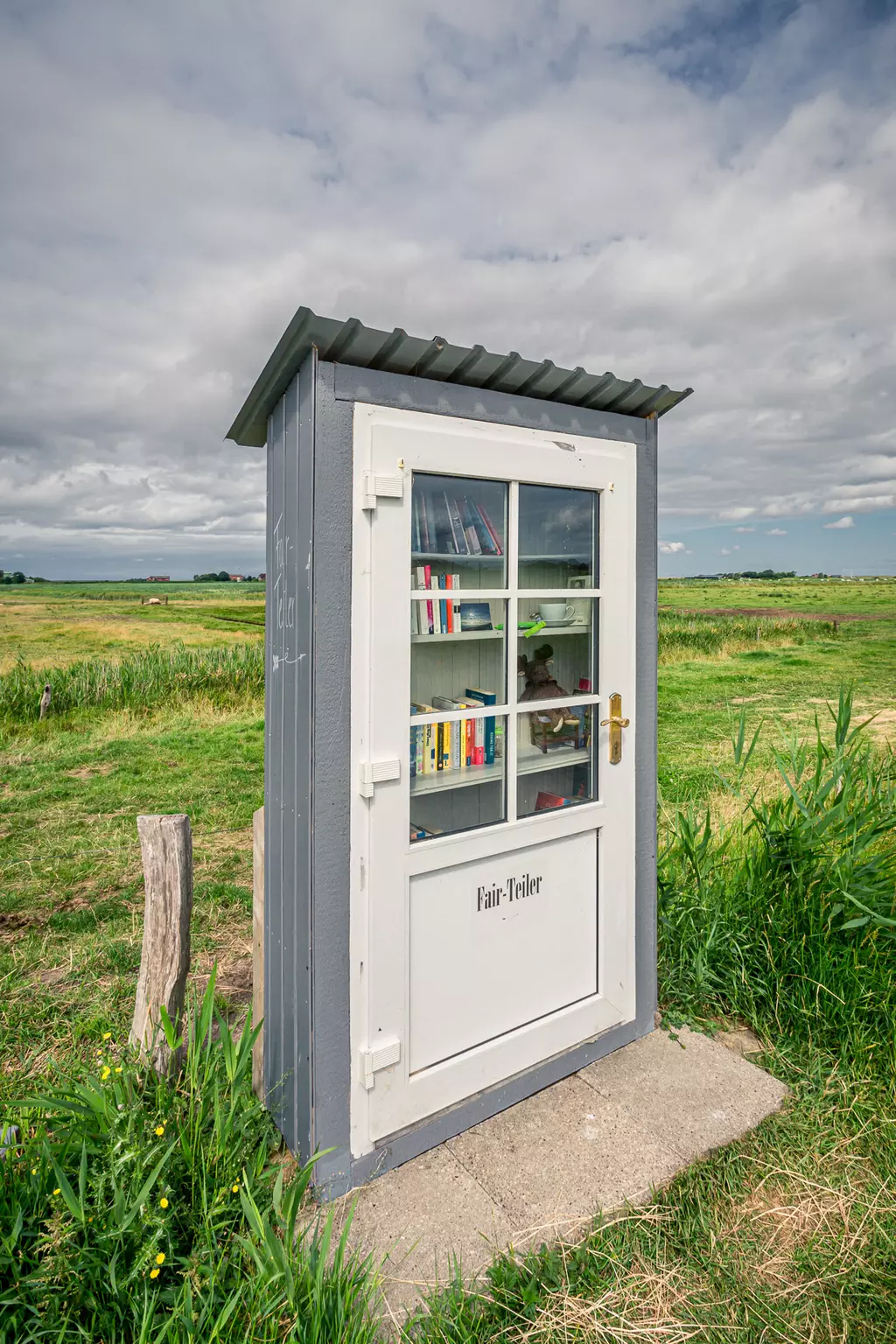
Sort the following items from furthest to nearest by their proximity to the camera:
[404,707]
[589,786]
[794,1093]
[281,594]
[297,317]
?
[589,786] → [794,1093] → [281,594] → [404,707] → [297,317]

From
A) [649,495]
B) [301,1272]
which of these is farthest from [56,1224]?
[649,495]

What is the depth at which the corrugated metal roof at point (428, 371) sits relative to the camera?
1.82 m

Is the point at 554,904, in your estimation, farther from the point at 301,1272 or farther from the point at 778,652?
the point at 778,652

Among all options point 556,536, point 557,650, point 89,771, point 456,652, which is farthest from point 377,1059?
point 89,771

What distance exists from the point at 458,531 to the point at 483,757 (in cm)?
71

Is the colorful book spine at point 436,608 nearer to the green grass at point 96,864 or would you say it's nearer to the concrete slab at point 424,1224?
the concrete slab at point 424,1224

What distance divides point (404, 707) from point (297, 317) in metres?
1.02

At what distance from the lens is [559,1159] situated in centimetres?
208

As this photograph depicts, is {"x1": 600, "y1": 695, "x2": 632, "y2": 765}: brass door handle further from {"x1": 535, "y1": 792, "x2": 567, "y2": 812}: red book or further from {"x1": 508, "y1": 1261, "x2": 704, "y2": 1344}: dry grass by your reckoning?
{"x1": 508, "y1": 1261, "x2": 704, "y2": 1344}: dry grass

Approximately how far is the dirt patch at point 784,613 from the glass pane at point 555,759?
931 inches

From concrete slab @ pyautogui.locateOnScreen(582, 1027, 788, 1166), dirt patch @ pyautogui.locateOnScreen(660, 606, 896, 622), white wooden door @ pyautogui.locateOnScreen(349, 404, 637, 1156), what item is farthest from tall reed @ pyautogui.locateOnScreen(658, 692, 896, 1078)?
dirt patch @ pyautogui.locateOnScreen(660, 606, 896, 622)

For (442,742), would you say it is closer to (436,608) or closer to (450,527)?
(436,608)

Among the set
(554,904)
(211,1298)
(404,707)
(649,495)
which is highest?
(649,495)

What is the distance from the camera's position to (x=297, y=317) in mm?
1771
